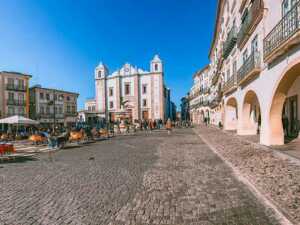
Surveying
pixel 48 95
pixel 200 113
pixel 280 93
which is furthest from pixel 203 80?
pixel 280 93

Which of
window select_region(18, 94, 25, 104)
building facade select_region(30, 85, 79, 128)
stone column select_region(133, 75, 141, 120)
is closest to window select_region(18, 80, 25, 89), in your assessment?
window select_region(18, 94, 25, 104)

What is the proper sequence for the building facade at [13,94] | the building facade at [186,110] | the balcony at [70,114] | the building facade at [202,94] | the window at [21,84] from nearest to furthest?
the building facade at [13,94] < the window at [21,84] < the balcony at [70,114] < the building facade at [202,94] < the building facade at [186,110]

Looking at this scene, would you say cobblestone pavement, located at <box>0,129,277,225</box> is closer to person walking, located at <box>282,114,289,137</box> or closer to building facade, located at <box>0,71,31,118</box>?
person walking, located at <box>282,114,289,137</box>

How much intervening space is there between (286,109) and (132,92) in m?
36.3

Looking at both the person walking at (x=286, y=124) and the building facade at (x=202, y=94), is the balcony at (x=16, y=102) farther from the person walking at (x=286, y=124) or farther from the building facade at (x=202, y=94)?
the person walking at (x=286, y=124)

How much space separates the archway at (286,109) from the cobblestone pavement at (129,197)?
431 cm

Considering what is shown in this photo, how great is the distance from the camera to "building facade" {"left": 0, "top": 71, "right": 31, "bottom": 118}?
3356 cm

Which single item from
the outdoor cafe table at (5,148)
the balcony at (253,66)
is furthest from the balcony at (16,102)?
the balcony at (253,66)

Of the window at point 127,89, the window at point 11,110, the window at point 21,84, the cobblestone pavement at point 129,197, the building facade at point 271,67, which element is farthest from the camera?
the window at point 127,89

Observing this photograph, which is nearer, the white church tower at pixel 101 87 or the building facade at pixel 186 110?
the white church tower at pixel 101 87

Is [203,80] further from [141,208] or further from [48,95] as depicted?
[141,208]

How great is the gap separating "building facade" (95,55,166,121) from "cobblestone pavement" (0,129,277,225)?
38.3 metres

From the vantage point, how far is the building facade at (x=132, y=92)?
4500cm

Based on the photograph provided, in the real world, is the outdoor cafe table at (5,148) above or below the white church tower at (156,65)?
below
